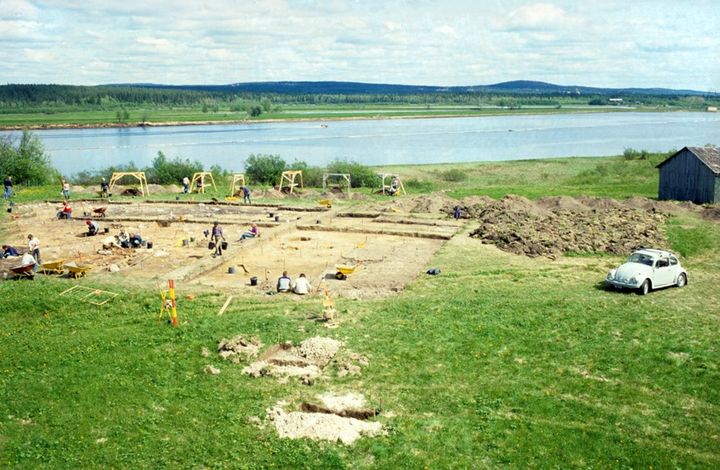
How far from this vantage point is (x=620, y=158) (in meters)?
69.5

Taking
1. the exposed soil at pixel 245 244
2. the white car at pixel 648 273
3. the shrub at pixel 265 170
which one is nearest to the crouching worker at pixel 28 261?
the exposed soil at pixel 245 244

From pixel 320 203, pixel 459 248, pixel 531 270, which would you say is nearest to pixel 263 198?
pixel 320 203

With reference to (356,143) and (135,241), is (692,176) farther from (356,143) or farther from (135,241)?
(356,143)

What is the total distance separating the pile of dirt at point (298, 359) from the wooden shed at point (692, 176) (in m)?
30.1

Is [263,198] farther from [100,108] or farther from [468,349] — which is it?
[100,108]

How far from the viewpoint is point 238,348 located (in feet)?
55.7

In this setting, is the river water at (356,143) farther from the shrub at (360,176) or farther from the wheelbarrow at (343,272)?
the wheelbarrow at (343,272)

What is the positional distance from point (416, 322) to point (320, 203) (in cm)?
2267

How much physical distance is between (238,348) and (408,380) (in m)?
4.71

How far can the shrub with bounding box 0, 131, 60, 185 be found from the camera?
163ft

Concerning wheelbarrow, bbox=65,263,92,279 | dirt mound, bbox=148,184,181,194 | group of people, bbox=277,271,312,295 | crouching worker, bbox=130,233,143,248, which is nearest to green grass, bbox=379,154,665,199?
dirt mound, bbox=148,184,181,194

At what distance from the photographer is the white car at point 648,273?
72.1 ft

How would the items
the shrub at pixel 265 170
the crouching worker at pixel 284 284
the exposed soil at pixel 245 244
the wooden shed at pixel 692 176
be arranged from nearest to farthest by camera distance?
the crouching worker at pixel 284 284 < the exposed soil at pixel 245 244 < the wooden shed at pixel 692 176 < the shrub at pixel 265 170

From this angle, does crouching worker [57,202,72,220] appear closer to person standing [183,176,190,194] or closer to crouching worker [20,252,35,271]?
person standing [183,176,190,194]
